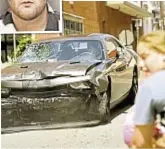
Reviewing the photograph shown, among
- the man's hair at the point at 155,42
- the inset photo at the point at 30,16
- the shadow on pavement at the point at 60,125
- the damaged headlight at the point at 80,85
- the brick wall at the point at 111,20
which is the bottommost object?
the shadow on pavement at the point at 60,125

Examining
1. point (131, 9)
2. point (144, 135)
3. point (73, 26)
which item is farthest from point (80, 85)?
point (131, 9)

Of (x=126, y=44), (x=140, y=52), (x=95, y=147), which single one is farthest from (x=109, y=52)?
(x=140, y=52)

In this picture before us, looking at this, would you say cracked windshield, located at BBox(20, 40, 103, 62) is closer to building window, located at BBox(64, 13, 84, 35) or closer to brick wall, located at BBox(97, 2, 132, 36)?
building window, located at BBox(64, 13, 84, 35)

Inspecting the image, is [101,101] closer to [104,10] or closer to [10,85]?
[10,85]

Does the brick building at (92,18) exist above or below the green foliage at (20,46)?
above

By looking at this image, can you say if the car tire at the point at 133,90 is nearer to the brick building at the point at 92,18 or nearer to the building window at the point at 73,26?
the brick building at the point at 92,18

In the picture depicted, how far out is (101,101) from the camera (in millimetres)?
7555

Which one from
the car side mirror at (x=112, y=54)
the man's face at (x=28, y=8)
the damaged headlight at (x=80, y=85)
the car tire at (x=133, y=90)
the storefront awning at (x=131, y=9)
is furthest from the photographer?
the storefront awning at (x=131, y=9)

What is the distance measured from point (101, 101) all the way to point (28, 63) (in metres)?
1.40

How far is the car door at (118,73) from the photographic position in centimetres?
820

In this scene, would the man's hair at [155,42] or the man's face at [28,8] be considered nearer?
the man's hair at [155,42]

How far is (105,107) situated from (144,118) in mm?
5088

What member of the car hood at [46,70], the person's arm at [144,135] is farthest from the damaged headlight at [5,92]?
the person's arm at [144,135]

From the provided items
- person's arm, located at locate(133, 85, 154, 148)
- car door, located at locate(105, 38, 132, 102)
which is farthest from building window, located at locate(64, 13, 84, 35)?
person's arm, located at locate(133, 85, 154, 148)
